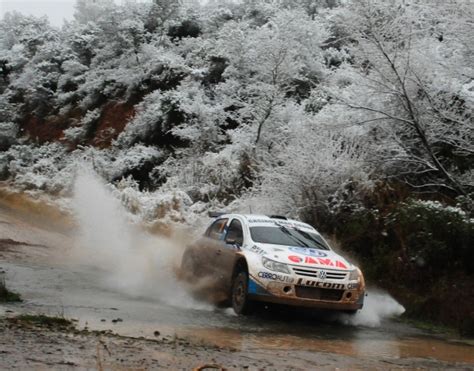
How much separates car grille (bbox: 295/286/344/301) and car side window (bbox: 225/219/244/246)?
1673mm

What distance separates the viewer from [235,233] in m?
11.6

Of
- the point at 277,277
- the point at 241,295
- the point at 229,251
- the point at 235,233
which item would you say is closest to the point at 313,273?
the point at 277,277

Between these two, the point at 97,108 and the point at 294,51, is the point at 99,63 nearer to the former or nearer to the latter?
the point at 97,108

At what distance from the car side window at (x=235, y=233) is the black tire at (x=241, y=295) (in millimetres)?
771

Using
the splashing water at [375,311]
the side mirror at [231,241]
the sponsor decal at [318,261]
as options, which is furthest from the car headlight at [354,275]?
the side mirror at [231,241]

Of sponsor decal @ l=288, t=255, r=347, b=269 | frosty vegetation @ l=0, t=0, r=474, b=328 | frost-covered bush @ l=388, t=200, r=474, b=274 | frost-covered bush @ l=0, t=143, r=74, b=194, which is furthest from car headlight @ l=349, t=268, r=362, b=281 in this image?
frost-covered bush @ l=0, t=143, r=74, b=194

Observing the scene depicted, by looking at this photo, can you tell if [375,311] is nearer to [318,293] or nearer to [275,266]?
[318,293]

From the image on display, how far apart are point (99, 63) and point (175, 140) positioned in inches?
559

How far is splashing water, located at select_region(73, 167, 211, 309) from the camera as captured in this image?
42.4 feet

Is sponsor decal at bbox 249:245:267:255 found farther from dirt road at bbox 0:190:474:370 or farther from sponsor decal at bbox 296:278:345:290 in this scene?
dirt road at bbox 0:190:474:370

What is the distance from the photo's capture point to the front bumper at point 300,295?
9.59m

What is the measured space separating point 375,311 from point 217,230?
325 centimetres

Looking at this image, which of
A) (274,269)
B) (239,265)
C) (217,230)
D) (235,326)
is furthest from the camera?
(217,230)

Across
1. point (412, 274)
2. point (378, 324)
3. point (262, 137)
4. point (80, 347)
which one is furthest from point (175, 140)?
point (80, 347)
